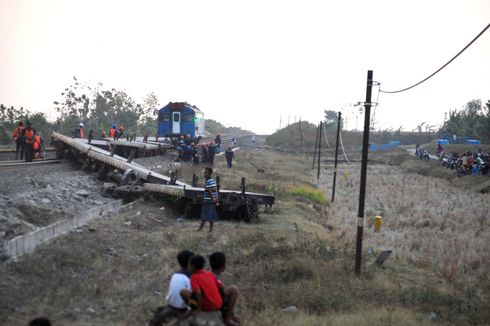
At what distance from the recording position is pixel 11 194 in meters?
12.0

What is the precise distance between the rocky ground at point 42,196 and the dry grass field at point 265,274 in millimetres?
999

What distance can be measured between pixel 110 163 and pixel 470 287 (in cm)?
1234

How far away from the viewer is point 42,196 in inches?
513

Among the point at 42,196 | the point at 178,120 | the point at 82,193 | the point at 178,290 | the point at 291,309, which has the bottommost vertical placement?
the point at 291,309

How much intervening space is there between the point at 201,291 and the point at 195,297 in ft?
0.51

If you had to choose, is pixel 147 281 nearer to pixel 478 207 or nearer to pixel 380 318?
pixel 380 318

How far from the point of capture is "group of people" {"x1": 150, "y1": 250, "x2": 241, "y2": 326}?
5449mm

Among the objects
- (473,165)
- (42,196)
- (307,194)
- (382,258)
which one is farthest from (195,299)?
(473,165)

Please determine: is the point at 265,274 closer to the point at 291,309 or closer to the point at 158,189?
the point at 291,309

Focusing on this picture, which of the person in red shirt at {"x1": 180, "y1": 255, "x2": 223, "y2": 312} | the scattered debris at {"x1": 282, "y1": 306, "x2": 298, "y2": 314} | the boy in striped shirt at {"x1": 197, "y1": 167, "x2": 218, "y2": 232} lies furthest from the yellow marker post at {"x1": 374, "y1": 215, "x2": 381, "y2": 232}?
the person in red shirt at {"x1": 180, "y1": 255, "x2": 223, "y2": 312}

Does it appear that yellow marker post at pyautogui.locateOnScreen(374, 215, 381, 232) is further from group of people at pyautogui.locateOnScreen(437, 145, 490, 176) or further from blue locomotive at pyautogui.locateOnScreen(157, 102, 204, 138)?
group of people at pyautogui.locateOnScreen(437, 145, 490, 176)

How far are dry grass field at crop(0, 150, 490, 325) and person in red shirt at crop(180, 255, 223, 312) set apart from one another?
162cm

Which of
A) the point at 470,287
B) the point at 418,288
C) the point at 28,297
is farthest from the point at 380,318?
the point at 28,297

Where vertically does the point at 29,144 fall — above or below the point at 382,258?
above
